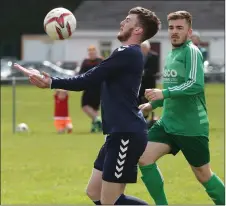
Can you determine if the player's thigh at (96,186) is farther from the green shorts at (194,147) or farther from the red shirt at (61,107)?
the red shirt at (61,107)

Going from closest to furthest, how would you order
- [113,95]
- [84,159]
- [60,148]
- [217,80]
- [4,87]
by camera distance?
[113,95], [84,159], [60,148], [217,80], [4,87]

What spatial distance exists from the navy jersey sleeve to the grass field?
3.63 m

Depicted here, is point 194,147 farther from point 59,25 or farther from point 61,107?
point 61,107

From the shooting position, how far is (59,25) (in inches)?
346

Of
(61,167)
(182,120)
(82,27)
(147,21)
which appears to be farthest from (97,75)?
(82,27)

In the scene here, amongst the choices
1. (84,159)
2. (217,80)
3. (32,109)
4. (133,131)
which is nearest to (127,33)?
(133,131)

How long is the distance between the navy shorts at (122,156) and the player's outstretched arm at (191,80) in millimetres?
909

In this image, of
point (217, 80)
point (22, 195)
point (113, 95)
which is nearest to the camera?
point (113, 95)

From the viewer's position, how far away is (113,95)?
26.0 ft

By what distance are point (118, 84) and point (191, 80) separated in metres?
1.27

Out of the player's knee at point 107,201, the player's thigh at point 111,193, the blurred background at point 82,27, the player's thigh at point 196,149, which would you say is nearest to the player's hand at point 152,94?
the player's thigh at point 196,149

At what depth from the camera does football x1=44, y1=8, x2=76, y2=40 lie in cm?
878

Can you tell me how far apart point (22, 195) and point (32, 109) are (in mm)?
20633

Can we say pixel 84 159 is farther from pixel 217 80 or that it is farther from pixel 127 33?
pixel 217 80
